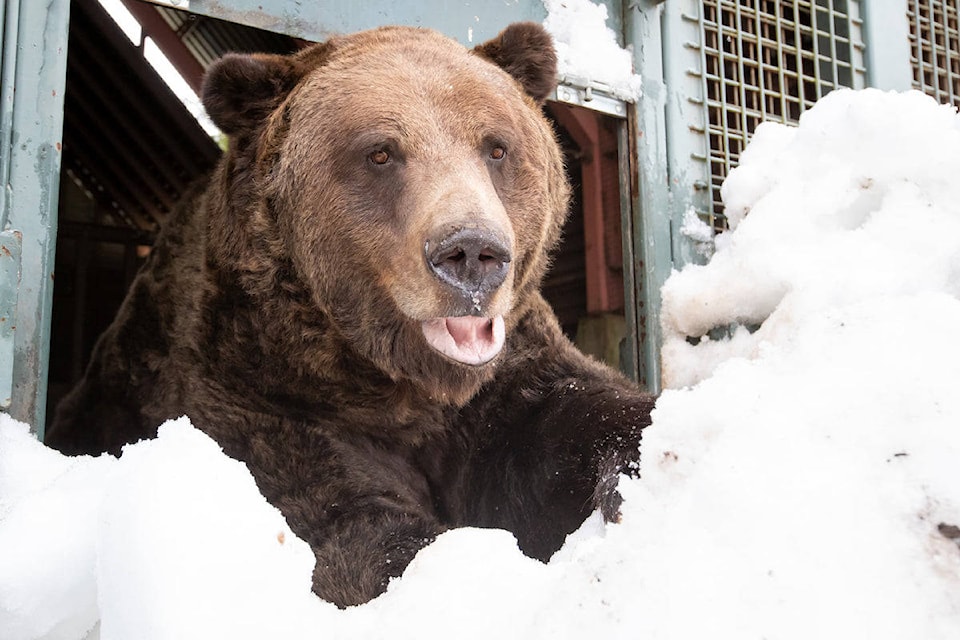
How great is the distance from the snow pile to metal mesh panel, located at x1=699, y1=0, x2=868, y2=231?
429 mm

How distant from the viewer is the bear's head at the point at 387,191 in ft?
7.82

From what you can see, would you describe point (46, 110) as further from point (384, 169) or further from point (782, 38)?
point (782, 38)

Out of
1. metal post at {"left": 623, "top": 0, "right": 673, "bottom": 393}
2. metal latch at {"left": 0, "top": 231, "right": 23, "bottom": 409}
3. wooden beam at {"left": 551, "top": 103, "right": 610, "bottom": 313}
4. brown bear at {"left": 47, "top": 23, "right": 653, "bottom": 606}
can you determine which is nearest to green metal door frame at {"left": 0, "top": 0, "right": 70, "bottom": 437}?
metal latch at {"left": 0, "top": 231, "right": 23, "bottom": 409}

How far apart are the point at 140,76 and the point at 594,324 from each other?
13.0ft

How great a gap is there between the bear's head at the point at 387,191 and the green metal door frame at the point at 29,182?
0.50 meters

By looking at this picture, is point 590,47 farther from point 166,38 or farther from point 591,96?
point 166,38

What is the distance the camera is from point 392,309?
2.53 m

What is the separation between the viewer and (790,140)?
3746mm

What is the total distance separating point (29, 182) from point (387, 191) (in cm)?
110

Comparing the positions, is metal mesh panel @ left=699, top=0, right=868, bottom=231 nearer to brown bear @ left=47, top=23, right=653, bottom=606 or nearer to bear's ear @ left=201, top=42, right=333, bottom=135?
brown bear @ left=47, top=23, right=653, bottom=606

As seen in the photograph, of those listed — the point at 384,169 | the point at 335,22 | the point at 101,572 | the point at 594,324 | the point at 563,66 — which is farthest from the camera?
the point at 594,324

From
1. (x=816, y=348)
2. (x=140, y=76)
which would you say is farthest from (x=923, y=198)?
(x=140, y=76)

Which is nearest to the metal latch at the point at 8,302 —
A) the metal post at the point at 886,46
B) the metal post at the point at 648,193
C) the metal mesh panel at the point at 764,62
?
the metal post at the point at 648,193

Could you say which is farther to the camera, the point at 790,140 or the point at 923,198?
the point at 790,140
